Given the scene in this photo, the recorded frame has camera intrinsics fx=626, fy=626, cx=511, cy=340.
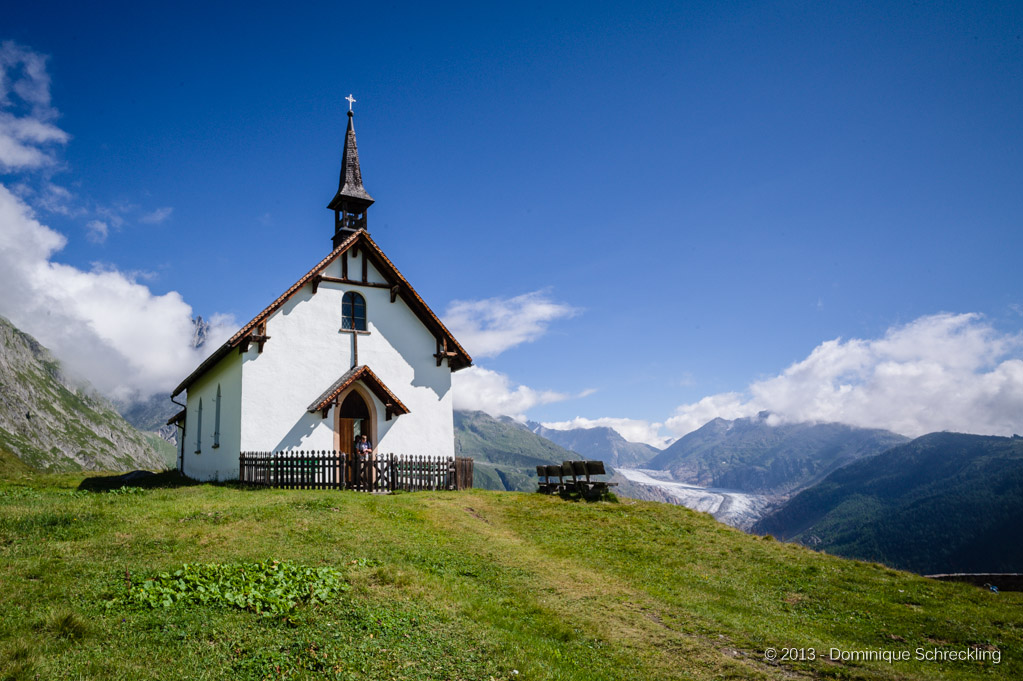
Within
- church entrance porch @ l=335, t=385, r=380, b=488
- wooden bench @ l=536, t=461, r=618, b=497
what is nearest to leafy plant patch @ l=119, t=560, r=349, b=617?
church entrance porch @ l=335, t=385, r=380, b=488

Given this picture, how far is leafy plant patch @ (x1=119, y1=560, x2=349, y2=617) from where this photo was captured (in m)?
9.66

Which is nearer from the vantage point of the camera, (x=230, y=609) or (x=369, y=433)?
(x=230, y=609)

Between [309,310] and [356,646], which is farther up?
[309,310]

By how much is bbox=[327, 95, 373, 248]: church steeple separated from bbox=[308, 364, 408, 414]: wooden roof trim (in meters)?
7.07

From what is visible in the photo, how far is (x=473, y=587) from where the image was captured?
12.7 m

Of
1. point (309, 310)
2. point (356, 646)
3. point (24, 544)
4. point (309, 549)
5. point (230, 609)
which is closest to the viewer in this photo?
point (356, 646)

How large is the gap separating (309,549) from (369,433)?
46.4 ft

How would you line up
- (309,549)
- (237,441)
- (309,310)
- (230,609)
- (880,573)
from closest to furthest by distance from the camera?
(230,609) < (309,549) < (880,573) < (237,441) < (309,310)

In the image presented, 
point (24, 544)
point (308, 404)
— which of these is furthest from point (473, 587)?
point (308, 404)

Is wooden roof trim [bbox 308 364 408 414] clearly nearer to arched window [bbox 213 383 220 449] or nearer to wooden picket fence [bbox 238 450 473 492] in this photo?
wooden picket fence [bbox 238 450 473 492]

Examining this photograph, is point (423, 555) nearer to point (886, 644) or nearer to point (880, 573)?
point (886, 644)

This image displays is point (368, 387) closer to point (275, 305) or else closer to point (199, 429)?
point (275, 305)

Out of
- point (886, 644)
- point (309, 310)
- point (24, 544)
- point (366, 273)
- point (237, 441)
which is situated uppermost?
point (366, 273)

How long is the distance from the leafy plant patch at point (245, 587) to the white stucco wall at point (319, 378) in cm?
1474
